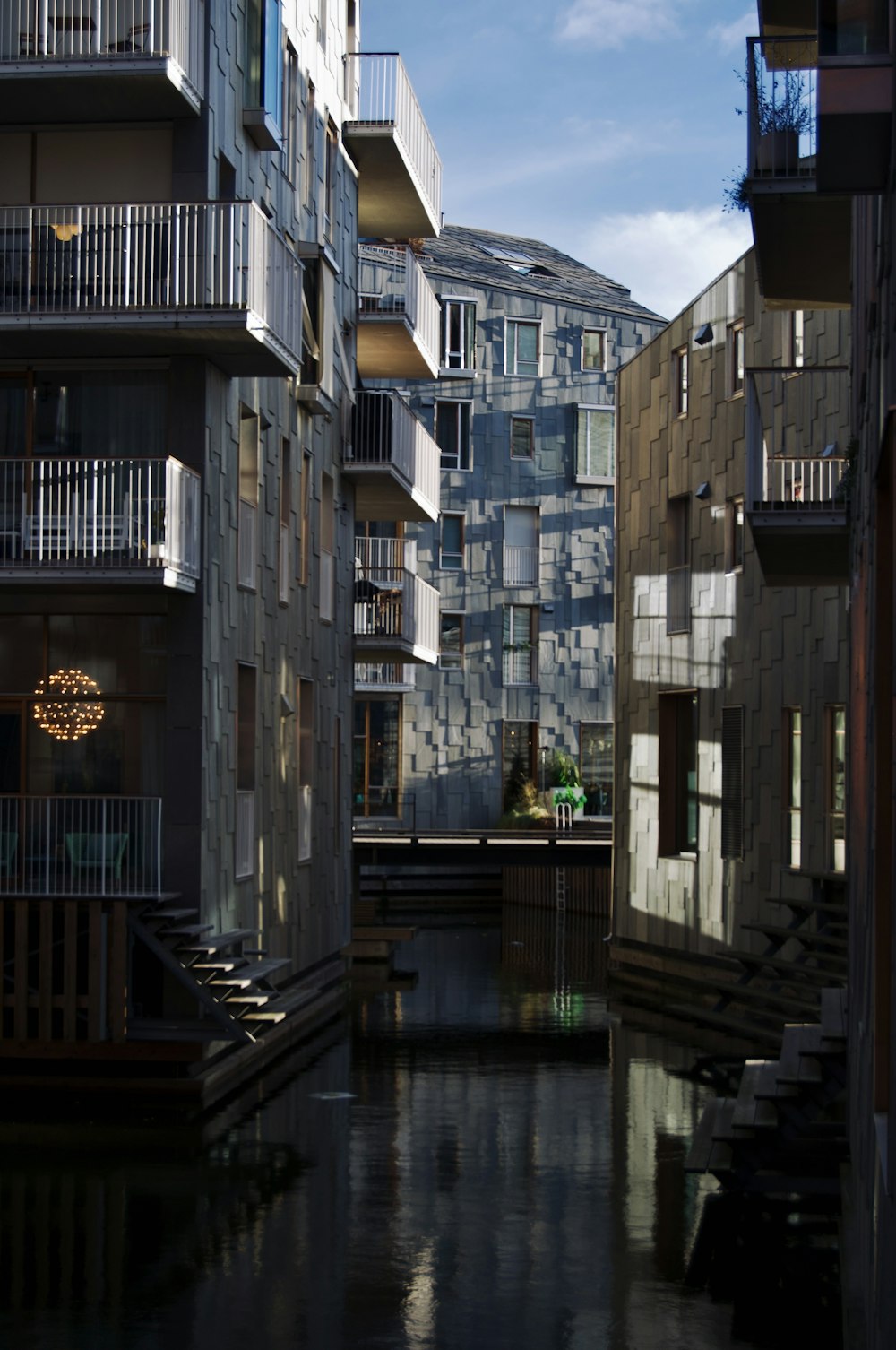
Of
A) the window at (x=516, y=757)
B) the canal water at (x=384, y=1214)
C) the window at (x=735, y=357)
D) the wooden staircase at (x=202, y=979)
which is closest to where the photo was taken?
the canal water at (x=384, y=1214)

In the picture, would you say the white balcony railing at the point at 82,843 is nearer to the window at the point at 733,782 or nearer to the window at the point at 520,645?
the window at the point at 733,782

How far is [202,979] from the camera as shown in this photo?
646 inches

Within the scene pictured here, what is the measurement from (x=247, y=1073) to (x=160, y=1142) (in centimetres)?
332

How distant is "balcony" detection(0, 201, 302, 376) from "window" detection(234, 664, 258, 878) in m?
3.62

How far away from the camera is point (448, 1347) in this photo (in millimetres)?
9328

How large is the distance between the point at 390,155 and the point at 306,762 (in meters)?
8.52

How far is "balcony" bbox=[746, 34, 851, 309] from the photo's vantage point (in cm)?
1161

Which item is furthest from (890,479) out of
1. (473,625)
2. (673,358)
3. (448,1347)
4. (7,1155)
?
(473,625)

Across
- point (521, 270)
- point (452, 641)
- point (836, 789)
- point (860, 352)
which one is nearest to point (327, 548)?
point (836, 789)

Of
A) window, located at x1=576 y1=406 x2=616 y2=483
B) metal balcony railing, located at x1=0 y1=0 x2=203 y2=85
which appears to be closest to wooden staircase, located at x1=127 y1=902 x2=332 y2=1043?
metal balcony railing, located at x1=0 y1=0 x2=203 y2=85

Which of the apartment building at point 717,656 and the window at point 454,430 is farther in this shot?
the window at point 454,430

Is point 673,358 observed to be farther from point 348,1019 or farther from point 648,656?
point 348,1019

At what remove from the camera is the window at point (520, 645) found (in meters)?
44.8

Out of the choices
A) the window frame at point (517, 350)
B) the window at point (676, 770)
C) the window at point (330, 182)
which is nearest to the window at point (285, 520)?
the window at point (330, 182)
